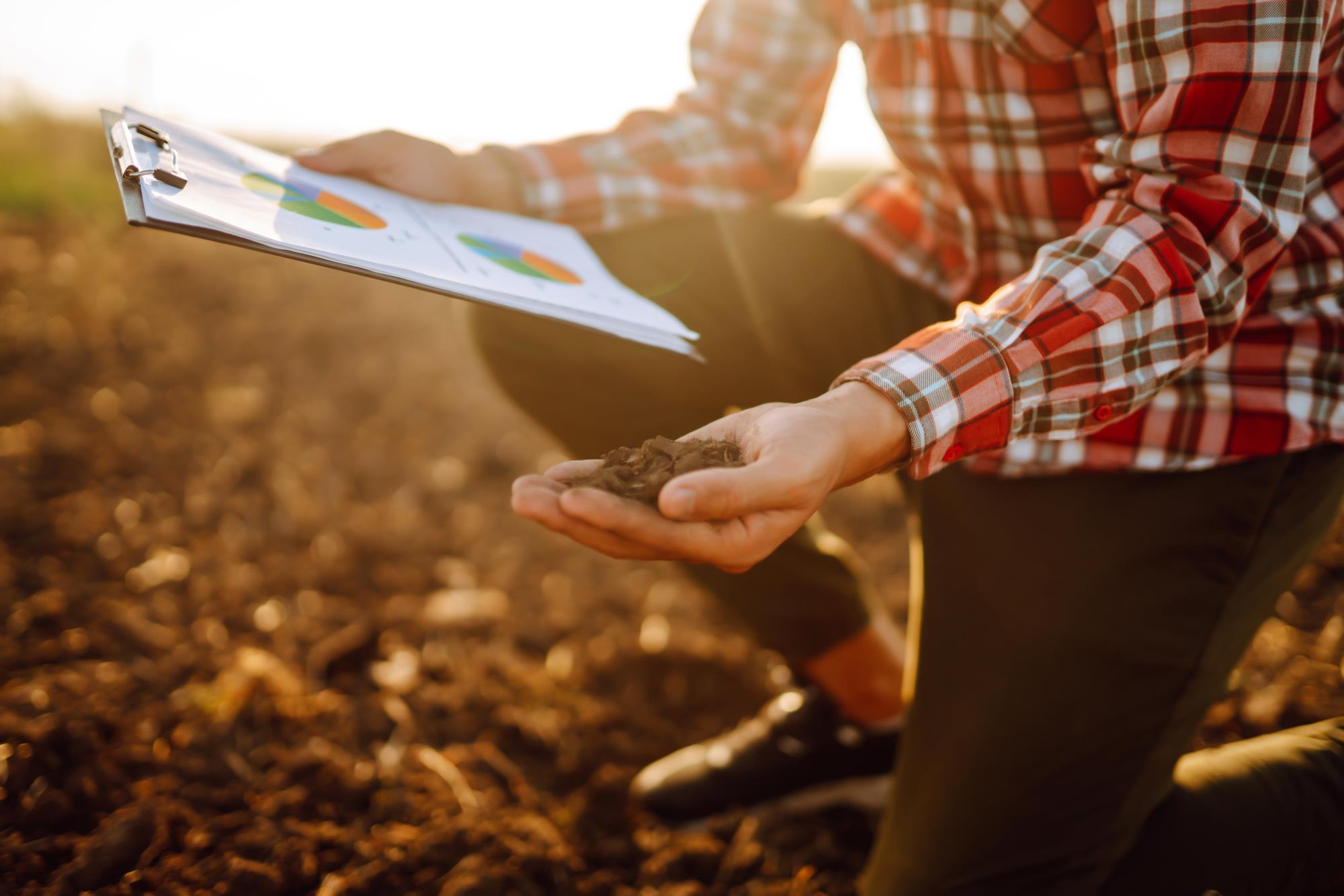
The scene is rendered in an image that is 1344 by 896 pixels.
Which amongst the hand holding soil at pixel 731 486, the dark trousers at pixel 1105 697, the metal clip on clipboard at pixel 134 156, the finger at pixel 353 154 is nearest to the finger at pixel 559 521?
the hand holding soil at pixel 731 486

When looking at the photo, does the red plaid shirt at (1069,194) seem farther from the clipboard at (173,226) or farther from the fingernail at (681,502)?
the clipboard at (173,226)

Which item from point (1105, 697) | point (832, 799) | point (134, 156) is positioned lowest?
point (832, 799)

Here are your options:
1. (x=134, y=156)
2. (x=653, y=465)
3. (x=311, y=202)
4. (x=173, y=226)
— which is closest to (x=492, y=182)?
(x=311, y=202)

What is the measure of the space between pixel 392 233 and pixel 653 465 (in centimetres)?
49

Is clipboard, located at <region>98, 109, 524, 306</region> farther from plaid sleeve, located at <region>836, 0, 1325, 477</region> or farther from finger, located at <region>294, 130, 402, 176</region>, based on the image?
plaid sleeve, located at <region>836, 0, 1325, 477</region>

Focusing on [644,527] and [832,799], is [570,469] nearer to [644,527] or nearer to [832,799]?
[644,527]

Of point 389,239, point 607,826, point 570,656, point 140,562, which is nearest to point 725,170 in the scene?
point 389,239

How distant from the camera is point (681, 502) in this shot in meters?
0.66

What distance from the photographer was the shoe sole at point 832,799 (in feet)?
4.76

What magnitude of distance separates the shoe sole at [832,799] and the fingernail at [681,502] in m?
1.00

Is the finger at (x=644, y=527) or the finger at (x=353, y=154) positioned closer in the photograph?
the finger at (x=644, y=527)

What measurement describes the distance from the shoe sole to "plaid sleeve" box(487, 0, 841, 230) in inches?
43.8

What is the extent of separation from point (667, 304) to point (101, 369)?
2239 millimetres

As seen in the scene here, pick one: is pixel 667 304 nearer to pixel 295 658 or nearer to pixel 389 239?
pixel 389 239
